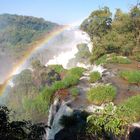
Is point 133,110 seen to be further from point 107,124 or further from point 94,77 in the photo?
point 94,77

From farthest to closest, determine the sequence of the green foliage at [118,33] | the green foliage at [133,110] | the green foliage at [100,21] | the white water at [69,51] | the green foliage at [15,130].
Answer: the white water at [69,51]
the green foliage at [100,21]
the green foliage at [118,33]
the green foliage at [133,110]
the green foliage at [15,130]

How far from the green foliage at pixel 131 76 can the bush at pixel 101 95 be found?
379 cm

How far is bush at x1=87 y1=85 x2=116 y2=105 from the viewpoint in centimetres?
1984

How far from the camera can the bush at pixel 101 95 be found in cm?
1984

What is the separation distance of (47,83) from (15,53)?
61.5 m

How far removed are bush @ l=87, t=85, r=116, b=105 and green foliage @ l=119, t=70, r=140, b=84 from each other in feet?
12.4

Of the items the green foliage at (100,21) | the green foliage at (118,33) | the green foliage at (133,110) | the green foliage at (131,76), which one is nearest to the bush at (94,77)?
the green foliage at (131,76)

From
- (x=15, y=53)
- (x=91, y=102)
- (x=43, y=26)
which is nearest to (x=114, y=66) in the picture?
(x=91, y=102)

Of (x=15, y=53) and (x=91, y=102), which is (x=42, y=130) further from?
(x=15, y=53)

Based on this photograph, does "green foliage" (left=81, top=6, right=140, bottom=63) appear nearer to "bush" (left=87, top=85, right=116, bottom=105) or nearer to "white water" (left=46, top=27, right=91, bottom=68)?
"bush" (left=87, top=85, right=116, bottom=105)

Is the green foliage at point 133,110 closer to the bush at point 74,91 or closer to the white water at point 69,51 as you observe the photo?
the bush at point 74,91

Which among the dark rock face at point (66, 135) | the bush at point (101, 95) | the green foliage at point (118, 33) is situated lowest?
the dark rock face at point (66, 135)

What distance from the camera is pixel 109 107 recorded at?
1488cm

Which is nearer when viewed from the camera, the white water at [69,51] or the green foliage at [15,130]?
the green foliage at [15,130]
